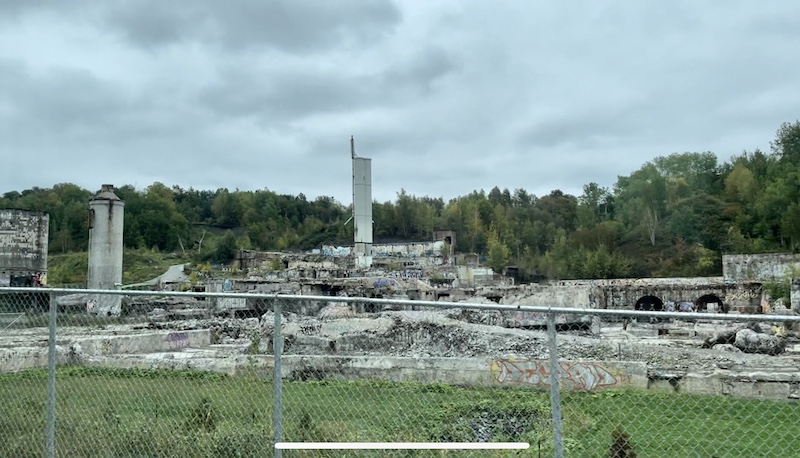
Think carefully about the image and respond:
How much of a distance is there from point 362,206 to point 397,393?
57.3m

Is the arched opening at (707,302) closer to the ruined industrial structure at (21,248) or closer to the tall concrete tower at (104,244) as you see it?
the tall concrete tower at (104,244)

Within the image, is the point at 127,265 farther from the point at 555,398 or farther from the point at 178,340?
the point at 555,398

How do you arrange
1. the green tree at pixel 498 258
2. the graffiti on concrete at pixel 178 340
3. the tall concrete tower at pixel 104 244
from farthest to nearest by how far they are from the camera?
1. the green tree at pixel 498 258
2. the tall concrete tower at pixel 104 244
3. the graffiti on concrete at pixel 178 340

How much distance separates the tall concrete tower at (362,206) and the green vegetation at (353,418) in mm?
55696

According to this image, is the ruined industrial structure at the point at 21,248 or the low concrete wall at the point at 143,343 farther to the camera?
the ruined industrial structure at the point at 21,248

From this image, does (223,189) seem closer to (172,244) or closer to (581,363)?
(172,244)

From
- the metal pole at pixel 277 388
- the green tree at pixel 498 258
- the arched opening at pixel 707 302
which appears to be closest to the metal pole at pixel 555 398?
the metal pole at pixel 277 388

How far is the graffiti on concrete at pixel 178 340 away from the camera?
17047mm

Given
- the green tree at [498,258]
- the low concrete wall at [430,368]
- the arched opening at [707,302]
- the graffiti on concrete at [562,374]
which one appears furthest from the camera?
the green tree at [498,258]

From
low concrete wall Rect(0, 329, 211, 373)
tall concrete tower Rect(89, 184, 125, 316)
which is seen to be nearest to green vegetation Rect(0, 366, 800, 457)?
low concrete wall Rect(0, 329, 211, 373)

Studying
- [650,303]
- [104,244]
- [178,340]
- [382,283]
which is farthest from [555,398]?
[650,303]

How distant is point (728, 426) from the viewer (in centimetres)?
800

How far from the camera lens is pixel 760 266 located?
4691 cm

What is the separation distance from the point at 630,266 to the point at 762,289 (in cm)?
3386
